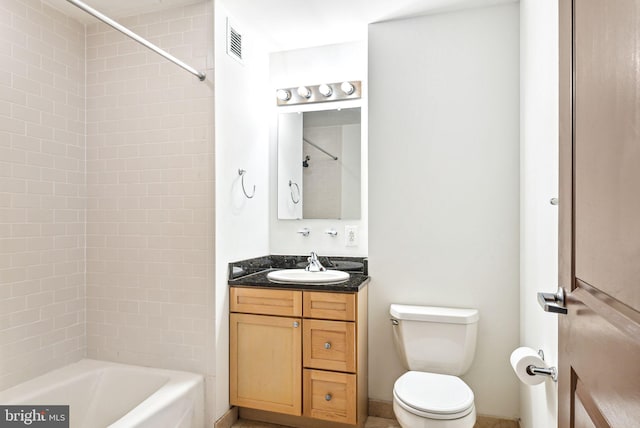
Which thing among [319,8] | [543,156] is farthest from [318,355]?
[319,8]

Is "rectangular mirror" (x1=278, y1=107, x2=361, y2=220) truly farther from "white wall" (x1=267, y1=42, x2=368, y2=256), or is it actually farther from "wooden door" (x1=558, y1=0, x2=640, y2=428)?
"wooden door" (x1=558, y1=0, x2=640, y2=428)

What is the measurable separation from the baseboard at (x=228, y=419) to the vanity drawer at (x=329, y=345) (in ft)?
1.95

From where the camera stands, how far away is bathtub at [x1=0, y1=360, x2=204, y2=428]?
2.00 meters

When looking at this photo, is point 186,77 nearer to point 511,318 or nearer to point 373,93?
point 373,93

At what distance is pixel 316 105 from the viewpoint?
9.54 feet

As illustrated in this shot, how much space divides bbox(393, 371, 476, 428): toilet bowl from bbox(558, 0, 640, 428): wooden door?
0.97 metres

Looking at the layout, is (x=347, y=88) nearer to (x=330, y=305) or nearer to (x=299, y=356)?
(x=330, y=305)

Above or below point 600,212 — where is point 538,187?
above

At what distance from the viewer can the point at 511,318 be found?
2.32 m

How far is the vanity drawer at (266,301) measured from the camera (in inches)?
91.1

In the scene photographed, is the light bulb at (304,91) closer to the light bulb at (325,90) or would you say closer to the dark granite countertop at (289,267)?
the light bulb at (325,90)

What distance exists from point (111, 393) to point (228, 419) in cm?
71

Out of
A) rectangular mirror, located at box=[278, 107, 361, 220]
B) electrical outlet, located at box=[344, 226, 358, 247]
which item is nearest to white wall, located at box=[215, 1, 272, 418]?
rectangular mirror, located at box=[278, 107, 361, 220]

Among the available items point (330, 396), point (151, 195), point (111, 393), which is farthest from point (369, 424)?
point (151, 195)
